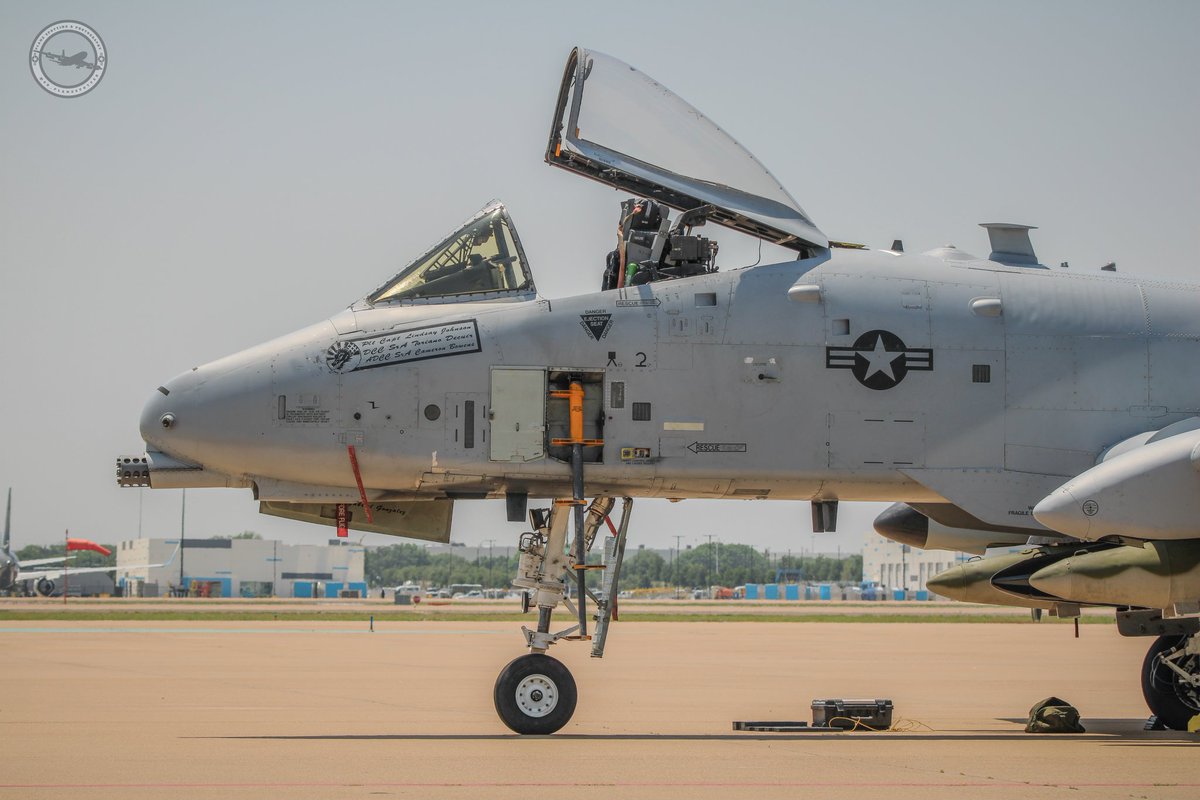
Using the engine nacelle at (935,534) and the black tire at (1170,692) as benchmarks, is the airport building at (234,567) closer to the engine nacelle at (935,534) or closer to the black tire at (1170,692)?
the engine nacelle at (935,534)

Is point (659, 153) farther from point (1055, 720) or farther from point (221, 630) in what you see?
point (221, 630)

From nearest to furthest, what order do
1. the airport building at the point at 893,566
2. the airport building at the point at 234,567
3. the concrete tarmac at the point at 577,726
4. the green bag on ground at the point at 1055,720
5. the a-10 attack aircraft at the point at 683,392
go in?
the concrete tarmac at the point at 577,726 → the a-10 attack aircraft at the point at 683,392 → the green bag on ground at the point at 1055,720 → the airport building at the point at 234,567 → the airport building at the point at 893,566

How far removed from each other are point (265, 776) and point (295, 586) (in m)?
123

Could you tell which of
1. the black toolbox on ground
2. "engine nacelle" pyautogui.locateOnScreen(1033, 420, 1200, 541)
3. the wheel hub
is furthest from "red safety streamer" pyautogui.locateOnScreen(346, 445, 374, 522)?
"engine nacelle" pyautogui.locateOnScreen(1033, 420, 1200, 541)

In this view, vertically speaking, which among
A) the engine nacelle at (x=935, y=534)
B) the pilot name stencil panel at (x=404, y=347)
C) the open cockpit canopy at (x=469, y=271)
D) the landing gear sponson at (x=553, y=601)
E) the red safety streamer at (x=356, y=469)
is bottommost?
the landing gear sponson at (x=553, y=601)

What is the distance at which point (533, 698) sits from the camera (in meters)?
11.9

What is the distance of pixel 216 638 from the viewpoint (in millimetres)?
35344

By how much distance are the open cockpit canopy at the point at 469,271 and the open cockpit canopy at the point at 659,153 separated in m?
1.04

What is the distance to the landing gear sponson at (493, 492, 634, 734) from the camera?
1189cm

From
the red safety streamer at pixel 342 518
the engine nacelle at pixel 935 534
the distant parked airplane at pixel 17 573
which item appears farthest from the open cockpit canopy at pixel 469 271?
the distant parked airplane at pixel 17 573

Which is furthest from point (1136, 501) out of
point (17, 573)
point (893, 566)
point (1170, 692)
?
point (893, 566)

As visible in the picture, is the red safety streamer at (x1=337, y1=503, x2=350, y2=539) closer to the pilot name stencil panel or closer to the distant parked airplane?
the pilot name stencil panel

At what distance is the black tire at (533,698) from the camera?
1186cm

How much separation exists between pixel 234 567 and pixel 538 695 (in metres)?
134
